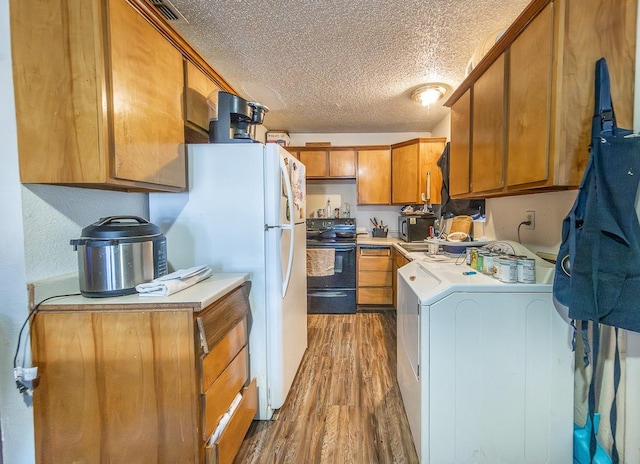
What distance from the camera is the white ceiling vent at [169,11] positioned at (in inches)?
57.4

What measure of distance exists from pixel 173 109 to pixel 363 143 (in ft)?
9.66

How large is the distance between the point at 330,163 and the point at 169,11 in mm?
2460

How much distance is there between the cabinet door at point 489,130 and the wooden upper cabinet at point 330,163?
2092mm

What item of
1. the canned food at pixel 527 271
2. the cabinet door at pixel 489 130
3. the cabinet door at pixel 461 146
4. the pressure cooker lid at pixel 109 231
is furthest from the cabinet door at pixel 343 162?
the pressure cooker lid at pixel 109 231

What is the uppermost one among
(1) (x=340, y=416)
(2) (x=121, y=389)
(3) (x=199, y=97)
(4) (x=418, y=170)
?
(3) (x=199, y=97)

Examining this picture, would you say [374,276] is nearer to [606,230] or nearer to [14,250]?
[606,230]

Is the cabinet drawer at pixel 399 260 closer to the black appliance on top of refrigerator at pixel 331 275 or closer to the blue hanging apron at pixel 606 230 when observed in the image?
the black appliance on top of refrigerator at pixel 331 275

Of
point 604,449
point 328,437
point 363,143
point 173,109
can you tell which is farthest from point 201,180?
point 363,143

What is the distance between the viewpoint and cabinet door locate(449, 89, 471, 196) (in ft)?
6.06

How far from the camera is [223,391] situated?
1215mm

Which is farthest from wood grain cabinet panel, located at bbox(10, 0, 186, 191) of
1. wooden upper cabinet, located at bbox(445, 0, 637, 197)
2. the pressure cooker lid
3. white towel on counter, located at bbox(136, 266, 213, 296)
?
wooden upper cabinet, located at bbox(445, 0, 637, 197)

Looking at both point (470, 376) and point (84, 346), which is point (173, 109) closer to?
→ point (84, 346)

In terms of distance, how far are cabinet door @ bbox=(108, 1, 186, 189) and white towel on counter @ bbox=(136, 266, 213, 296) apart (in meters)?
0.43

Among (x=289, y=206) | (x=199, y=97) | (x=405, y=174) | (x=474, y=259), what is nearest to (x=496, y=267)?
(x=474, y=259)
